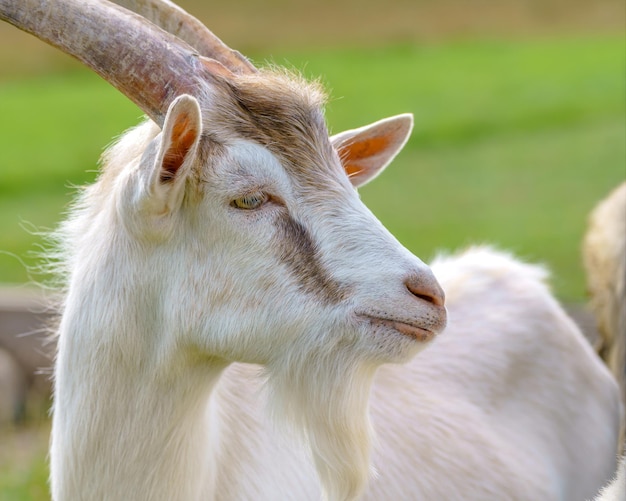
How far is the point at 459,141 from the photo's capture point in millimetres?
16438

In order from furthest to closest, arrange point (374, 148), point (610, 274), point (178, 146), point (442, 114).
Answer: point (442, 114), point (610, 274), point (374, 148), point (178, 146)

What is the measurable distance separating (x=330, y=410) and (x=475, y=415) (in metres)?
1.28

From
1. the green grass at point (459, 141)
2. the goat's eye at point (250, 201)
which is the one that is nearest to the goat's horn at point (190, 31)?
the goat's eye at point (250, 201)

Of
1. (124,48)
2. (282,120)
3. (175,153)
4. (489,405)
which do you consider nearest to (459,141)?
(489,405)

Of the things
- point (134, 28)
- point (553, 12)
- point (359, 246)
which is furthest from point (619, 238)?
point (553, 12)

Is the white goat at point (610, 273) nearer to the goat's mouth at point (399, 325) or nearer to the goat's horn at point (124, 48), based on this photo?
the goat's mouth at point (399, 325)

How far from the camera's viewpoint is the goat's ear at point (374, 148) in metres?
3.82

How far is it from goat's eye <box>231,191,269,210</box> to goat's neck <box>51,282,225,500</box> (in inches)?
17.4

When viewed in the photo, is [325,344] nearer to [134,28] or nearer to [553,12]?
[134,28]

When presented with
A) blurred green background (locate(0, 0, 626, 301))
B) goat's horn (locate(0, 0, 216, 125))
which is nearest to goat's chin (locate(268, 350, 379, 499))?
goat's horn (locate(0, 0, 216, 125))

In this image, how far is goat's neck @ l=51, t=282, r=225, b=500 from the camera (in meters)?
3.29

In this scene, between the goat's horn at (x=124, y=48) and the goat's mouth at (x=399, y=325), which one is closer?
the goat's mouth at (x=399, y=325)

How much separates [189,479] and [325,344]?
25.6 inches

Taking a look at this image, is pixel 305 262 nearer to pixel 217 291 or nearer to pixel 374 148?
pixel 217 291
